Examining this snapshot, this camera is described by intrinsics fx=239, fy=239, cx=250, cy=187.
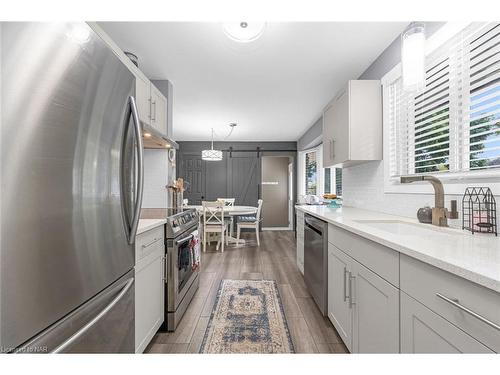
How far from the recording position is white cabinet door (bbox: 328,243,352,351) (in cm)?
158

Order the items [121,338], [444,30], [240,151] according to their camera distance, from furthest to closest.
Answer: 1. [240,151]
2. [444,30]
3. [121,338]

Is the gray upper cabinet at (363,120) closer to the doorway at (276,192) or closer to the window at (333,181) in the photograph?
the window at (333,181)

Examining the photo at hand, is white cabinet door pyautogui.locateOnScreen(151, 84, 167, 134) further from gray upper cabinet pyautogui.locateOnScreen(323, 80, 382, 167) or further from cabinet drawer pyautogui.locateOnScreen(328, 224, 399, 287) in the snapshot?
cabinet drawer pyautogui.locateOnScreen(328, 224, 399, 287)

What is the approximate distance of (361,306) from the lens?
1.38 meters

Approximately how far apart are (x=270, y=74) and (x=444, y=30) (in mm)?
1657

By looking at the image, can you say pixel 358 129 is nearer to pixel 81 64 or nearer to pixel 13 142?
pixel 81 64

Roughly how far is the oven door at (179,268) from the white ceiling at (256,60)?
1789mm

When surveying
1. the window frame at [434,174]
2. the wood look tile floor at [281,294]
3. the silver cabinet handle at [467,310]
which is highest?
the window frame at [434,174]

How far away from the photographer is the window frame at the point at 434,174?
4.40 feet

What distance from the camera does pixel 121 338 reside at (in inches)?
44.0

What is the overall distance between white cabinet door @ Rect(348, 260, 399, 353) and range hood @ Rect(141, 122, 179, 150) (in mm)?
1844

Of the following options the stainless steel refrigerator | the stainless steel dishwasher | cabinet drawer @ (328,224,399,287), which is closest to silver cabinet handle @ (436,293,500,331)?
cabinet drawer @ (328,224,399,287)

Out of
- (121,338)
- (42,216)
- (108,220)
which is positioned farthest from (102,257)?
(121,338)

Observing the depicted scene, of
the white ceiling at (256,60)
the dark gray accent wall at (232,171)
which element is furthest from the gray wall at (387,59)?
the dark gray accent wall at (232,171)
